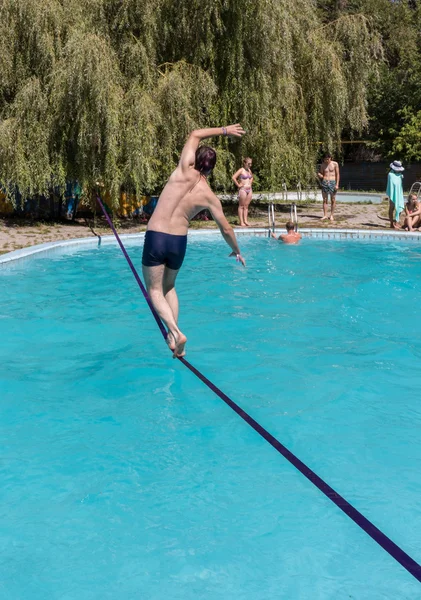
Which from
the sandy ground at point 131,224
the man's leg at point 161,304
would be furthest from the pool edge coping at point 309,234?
the man's leg at point 161,304

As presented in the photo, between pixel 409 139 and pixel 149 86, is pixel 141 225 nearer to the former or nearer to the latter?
pixel 149 86

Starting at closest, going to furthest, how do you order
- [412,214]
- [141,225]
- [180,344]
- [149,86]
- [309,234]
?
1. [180,344]
2. [149,86]
3. [309,234]
4. [412,214]
5. [141,225]

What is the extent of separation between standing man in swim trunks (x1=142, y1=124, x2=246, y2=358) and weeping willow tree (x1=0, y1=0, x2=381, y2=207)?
8.53m

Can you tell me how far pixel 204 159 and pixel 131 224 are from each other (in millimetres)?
10673

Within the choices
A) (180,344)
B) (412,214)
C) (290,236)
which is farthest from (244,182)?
(180,344)

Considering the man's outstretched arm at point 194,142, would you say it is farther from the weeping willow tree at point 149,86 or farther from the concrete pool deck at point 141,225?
the weeping willow tree at point 149,86

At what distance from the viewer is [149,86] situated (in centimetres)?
1455

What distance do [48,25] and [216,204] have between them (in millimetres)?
10389

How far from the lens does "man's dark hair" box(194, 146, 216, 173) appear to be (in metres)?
5.49

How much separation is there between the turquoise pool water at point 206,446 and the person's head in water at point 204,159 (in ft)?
6.81

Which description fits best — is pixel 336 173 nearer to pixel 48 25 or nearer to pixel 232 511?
pixel 48 25

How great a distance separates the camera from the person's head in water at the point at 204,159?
5.49 metres

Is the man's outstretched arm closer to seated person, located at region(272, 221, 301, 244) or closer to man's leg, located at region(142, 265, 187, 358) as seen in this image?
man's leg, located at region(142, 265, 187, 358)

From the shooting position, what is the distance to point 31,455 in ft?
16.6
